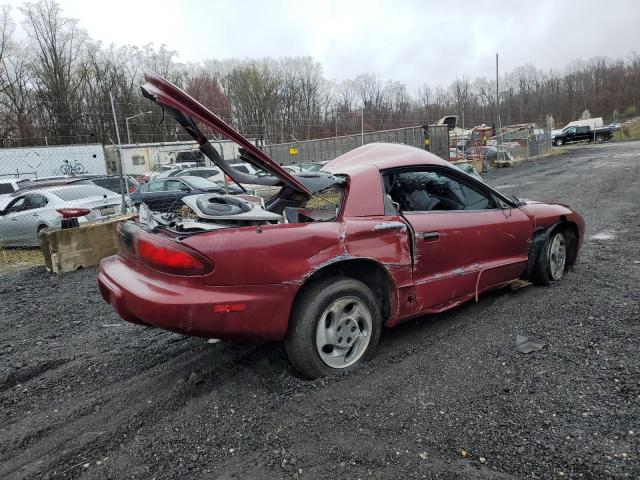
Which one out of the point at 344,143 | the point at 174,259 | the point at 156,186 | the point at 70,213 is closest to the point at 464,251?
the point at 174,259

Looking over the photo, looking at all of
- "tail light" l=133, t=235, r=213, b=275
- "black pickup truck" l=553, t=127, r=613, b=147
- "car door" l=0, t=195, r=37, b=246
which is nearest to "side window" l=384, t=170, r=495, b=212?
"tail light" l=133, t=235, r=213, b=275

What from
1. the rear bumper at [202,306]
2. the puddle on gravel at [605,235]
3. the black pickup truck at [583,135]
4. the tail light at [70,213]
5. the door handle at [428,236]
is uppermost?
the black pickup truck at [583,135]

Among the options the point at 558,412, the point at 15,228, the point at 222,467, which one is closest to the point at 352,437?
the point at 222,467

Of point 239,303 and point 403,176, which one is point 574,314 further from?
point 239,303

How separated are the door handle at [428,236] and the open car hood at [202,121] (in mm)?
902

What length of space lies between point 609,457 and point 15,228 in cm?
1119

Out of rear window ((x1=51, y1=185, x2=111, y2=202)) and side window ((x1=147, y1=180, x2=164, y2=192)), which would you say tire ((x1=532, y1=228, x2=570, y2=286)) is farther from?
side window ((x1=147, y1=180, x2=164, y2=192))

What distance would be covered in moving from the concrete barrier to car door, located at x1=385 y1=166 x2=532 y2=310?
5046 millimetres

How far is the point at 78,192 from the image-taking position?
1044cm

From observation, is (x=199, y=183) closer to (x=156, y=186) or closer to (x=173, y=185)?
(x=173, y=185)

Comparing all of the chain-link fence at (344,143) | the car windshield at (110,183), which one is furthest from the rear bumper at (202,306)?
the chain-link fence at (344,143)

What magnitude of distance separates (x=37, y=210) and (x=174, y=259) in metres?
8.86

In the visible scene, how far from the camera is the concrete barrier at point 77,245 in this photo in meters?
7.08

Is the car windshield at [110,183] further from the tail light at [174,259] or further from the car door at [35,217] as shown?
the tail light at [174,259]
